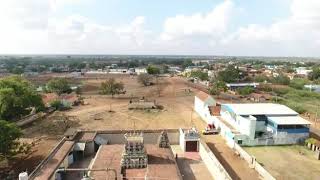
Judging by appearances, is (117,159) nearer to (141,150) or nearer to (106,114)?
(141,150)

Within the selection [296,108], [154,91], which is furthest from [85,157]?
[154,91]

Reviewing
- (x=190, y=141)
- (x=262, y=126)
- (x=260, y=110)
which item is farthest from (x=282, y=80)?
(x=190, y=141)

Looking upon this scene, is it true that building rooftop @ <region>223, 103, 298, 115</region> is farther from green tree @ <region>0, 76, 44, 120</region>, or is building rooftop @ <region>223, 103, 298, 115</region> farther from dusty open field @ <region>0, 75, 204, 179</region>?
green tree @ <region>0, 76, 44, 120</region>

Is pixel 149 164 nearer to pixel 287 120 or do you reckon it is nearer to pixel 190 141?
pixel 190 141

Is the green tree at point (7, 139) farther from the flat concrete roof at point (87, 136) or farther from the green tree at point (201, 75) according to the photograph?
the green tree at point (201, 75)

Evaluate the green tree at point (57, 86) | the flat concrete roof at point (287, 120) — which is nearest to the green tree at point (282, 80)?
the flat concrete roof at point (287, 120)

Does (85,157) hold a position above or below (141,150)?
below
